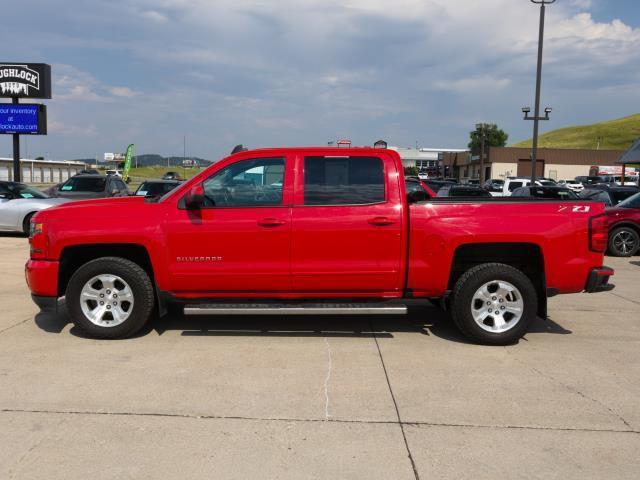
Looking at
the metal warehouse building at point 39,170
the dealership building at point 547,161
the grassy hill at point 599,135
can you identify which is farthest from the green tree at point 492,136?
the metal warehouse building at point 39,170

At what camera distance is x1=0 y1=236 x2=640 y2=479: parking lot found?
10.9 feet

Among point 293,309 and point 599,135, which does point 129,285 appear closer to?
point 293,309

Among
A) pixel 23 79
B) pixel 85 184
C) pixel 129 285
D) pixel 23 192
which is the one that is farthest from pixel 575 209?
pixel 23 79

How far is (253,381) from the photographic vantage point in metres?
4.55

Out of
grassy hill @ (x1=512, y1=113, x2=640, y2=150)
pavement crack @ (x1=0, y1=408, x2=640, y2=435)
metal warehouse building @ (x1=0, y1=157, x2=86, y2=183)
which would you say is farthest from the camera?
grassy hill @ (x1=512, y1=113, x2=640, y2=150)

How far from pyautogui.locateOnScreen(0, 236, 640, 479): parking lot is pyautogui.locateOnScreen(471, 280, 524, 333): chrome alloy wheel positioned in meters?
0.25

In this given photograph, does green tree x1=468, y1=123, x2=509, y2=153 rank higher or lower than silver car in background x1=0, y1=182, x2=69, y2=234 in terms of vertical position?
higher

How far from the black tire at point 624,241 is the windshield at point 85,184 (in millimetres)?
14051

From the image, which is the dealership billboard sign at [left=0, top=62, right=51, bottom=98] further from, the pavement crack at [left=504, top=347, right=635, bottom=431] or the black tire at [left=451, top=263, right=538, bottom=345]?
the pavement crack at [left=504, top=347, right=635, bottom=431]

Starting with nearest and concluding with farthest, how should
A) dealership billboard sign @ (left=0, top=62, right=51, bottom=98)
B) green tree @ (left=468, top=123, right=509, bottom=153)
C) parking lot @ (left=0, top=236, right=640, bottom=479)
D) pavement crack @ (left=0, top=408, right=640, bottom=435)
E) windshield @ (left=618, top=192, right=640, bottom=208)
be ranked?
parking lot @ (left=0, top=236, right=640, bottom=479) → pavement crack @ (left=0, top=408, right=640, bottom=435) → windshield @ (left=618, top=192, right=640, bottom=208) → dealership billboard sign @ (left=0, top=62, right=51, bottom=98) → green tree @ (left=468, top=123, right=509, bottom=153)

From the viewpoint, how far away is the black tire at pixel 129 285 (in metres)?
5.45

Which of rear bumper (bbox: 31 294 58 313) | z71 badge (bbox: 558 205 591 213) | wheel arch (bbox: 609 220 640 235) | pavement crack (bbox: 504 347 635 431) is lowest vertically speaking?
pavement crack (bbox: 504 347 635 431)

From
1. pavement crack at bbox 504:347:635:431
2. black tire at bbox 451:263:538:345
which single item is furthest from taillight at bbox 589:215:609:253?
pavement crack at bbox 504:347:635:431

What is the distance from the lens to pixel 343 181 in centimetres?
553
